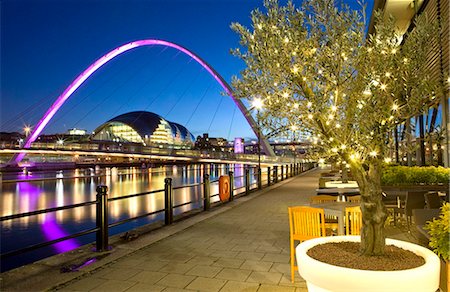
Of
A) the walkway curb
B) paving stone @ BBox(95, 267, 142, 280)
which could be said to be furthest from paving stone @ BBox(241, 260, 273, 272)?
the walkway curb

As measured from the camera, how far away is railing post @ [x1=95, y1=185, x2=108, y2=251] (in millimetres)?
6434

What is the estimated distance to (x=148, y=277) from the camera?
5.11 metres

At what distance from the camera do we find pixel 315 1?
480cm

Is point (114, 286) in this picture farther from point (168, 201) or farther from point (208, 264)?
point (168, 201)

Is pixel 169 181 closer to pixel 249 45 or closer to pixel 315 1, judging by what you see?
pixel 249 45

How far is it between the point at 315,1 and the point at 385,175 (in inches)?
351

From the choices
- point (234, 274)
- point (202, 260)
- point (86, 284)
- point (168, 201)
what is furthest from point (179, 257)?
point (168, 201)

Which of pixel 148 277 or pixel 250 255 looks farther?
pixel 250 255

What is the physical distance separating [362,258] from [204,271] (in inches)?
97.5

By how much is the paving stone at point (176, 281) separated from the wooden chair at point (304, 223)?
4.93ft

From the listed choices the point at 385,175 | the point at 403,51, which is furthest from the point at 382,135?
the point at 385,175

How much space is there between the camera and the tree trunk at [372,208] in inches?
147

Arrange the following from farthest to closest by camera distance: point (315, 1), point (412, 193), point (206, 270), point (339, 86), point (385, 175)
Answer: point (385, 175)
point (412, 193)
point (206, 270)
point (315, 1)
point (339, 86)

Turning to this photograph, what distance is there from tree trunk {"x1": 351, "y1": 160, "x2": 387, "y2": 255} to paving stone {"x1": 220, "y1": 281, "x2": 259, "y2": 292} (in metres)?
1.55
